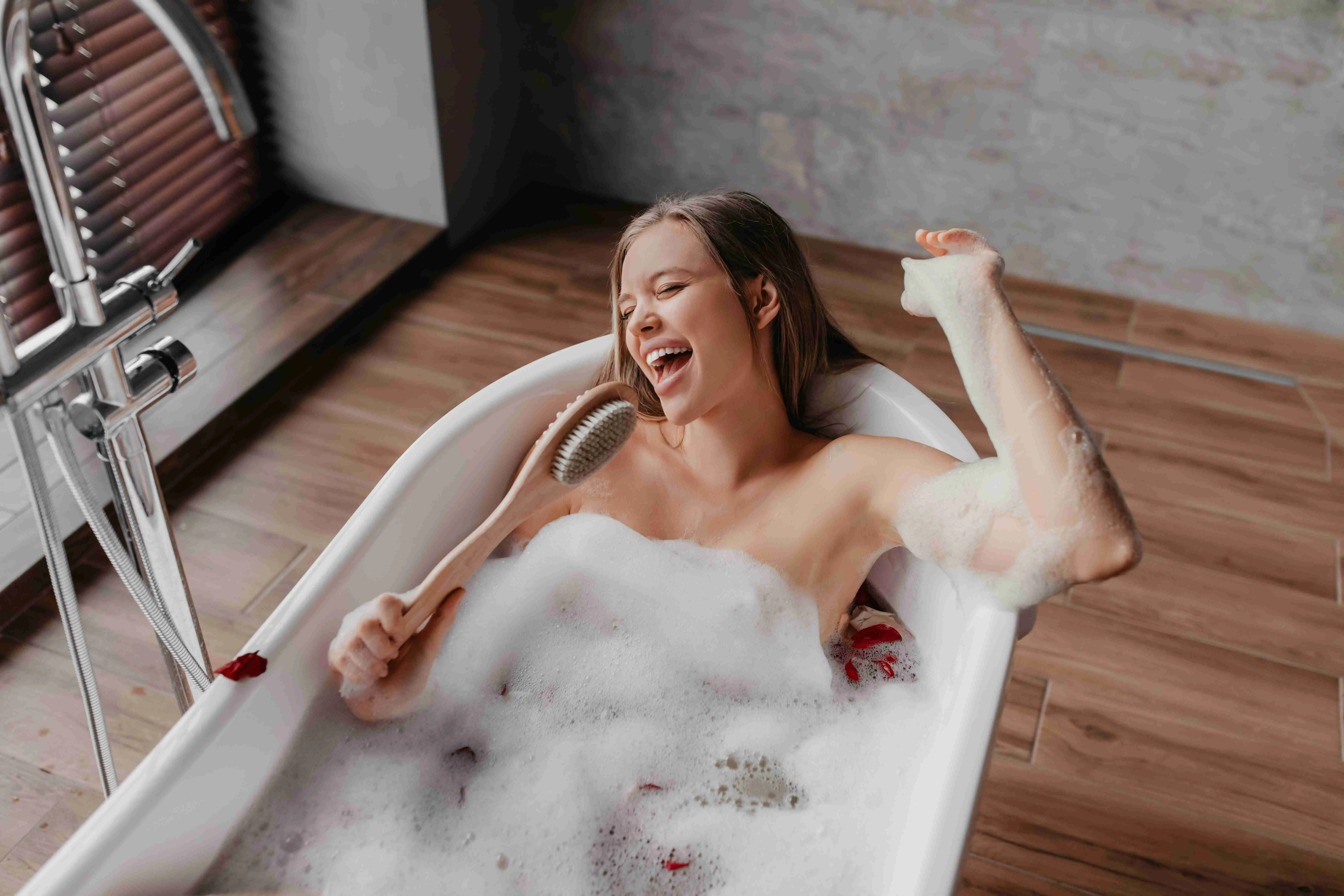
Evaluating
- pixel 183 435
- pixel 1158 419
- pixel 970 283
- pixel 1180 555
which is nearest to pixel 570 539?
pixel 970 283

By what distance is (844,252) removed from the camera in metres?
2.76

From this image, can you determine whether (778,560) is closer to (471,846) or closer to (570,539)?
(570,539)

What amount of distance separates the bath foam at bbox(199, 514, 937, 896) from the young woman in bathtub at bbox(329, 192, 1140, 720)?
52 millimetres

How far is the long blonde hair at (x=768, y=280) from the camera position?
1252 millimetres

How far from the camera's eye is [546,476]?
118 cm

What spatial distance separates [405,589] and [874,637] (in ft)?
1.90

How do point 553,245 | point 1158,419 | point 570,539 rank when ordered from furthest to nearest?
point 553,245 → point 1158,419 → point 570,539

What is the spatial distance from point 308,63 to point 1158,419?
203 centimetres

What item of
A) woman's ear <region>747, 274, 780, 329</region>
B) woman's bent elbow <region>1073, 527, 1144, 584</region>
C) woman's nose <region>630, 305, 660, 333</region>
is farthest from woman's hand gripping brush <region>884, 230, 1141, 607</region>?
woman's nose <region>630, 305, 660, 333</region>

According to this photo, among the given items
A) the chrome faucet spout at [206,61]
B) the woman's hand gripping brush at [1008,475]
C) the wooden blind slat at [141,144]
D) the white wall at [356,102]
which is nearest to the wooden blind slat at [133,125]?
the wooden blind slat at [141,144]

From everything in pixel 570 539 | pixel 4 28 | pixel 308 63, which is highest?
pixel 4 28

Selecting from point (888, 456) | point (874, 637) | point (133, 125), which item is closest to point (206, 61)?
point (888, 456)

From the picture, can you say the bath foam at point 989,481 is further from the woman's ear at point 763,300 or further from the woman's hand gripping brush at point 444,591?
the woman's hand gripping brush at point 444,591

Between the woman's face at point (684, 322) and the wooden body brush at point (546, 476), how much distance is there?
0.06m
